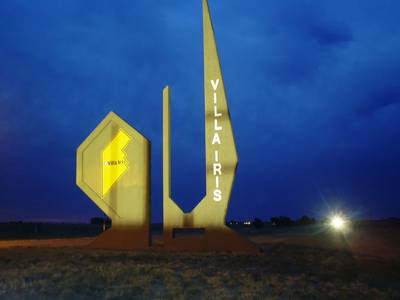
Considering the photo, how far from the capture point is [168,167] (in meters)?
18.4

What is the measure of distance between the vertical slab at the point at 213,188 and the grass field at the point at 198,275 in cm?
108

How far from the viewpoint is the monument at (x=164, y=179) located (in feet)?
56.5

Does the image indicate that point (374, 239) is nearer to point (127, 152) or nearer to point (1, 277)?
point (127, 152)

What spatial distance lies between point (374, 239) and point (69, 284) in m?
17.7

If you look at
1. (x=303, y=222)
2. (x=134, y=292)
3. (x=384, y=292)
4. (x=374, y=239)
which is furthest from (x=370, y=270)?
(x=303, y=222)

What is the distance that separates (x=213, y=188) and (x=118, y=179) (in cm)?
427

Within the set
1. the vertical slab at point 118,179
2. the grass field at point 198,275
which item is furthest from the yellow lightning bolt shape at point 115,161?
the grass field at point 198,275

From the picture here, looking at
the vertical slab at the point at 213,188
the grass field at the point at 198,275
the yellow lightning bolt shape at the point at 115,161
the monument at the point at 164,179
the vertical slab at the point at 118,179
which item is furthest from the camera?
the yellow lightning bolt shape at the point at 115,161

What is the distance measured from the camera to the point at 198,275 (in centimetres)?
1118

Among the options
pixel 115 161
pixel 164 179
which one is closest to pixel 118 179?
pixel 115 161

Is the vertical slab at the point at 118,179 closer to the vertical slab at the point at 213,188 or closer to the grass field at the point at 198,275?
the vertical slab at the point at 213,188

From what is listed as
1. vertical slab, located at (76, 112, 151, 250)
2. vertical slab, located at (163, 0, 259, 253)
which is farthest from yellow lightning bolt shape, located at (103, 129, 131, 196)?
vertical slab, located at (163, 0, 259, 253)

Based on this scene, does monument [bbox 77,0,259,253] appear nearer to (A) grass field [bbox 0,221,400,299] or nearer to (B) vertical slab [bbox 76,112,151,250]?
(B) vertical slab [bbox 76,112,151,250]

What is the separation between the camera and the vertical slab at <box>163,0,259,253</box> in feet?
56.2
